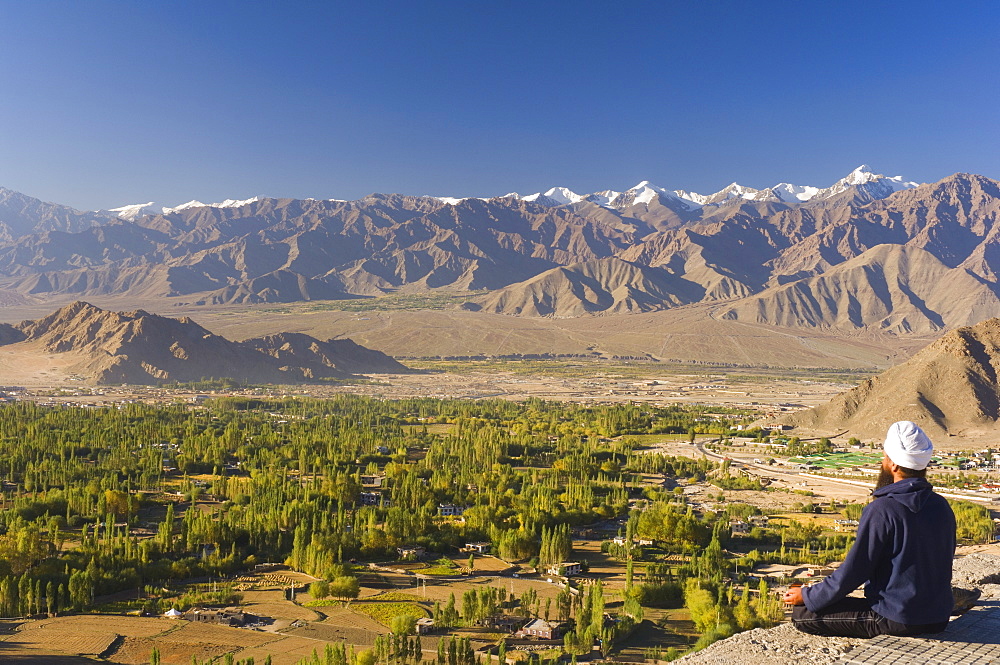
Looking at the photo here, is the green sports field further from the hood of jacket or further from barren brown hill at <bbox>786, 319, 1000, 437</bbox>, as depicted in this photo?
the hood of jacket

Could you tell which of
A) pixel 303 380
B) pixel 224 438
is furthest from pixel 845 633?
pixel 303 380

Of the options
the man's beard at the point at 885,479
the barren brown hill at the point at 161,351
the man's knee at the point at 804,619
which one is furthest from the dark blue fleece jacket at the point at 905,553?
the barren brown hill at the point at 161,351

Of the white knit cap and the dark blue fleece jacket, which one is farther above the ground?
the white knit cap

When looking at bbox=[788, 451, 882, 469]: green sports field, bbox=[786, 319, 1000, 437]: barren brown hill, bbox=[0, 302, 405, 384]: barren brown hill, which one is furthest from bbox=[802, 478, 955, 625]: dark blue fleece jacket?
bbox=[0, 302, 405, 384]: barren brown hill

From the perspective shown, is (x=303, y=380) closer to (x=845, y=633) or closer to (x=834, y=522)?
(x=834, y=522)

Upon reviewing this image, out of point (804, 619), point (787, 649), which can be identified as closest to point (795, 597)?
point (804, 619)

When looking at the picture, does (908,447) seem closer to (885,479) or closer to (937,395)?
(885,479)
